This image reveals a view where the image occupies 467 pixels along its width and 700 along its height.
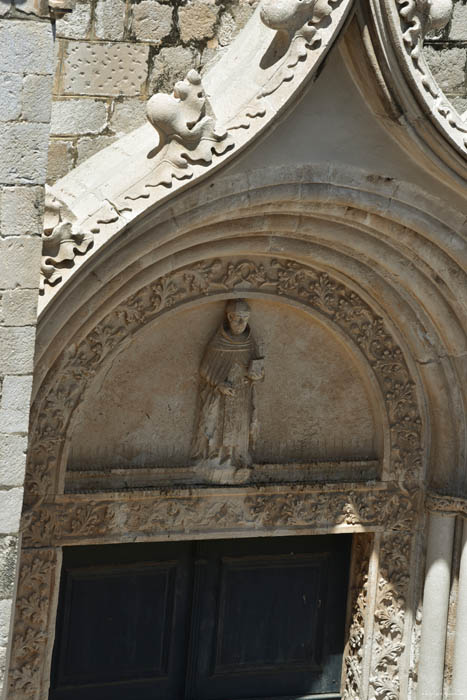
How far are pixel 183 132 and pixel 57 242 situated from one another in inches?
27.3

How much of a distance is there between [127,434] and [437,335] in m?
1.70

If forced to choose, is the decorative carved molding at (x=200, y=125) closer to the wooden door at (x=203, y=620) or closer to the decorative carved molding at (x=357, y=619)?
the wooden door at (x=203, y=620)

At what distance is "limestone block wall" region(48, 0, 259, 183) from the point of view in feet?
19.7

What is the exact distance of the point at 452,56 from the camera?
21.7ft

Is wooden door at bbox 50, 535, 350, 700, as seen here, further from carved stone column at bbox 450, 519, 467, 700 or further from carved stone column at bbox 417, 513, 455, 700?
carved stone column at bbox 450, 519, 467, 700

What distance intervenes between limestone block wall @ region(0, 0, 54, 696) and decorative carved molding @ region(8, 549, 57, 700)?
125cm

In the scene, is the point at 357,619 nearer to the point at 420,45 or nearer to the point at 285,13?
the point at 420,45

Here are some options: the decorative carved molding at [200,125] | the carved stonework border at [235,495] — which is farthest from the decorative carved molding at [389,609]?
the decorative carved molding at [200,125]

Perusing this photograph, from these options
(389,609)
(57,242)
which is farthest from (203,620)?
(57,242)

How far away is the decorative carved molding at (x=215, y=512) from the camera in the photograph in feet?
21.1

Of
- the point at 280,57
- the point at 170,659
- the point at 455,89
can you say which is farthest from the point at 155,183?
the point at 170,659

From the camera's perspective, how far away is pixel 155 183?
5.44 m

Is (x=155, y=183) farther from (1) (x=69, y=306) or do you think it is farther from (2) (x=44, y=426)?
(2) (x=44, y=426)

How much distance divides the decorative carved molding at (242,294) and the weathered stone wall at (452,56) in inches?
44.7
